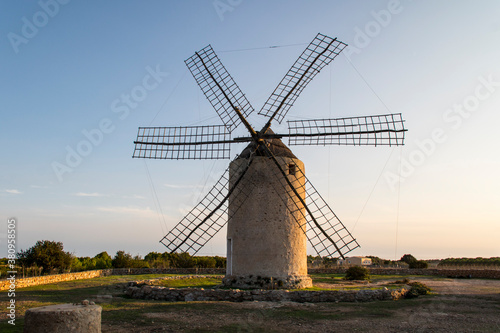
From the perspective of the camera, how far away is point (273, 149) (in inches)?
557

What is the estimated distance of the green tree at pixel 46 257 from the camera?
20.5m

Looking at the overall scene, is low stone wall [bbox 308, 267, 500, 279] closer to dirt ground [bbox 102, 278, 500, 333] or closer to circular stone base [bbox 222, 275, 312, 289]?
circular stone base [bbox 222, 275, 312, 289]

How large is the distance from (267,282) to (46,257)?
1407cm

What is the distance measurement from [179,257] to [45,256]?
11097 mm

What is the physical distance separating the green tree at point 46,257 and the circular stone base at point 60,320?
1694 cm

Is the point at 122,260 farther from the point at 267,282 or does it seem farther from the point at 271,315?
the point at 271,315

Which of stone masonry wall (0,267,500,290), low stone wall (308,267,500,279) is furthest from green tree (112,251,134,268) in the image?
low stone wall (308,267,500,279)

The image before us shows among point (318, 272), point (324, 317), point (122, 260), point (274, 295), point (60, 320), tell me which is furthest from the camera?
point (122, 260)

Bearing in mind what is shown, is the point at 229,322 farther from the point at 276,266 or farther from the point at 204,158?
the point at 204,158

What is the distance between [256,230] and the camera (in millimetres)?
13312

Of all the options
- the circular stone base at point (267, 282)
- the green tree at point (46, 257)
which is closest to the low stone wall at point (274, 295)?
the circular stone base at point (267, 282)

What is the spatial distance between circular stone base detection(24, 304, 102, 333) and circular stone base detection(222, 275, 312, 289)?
24.6ft

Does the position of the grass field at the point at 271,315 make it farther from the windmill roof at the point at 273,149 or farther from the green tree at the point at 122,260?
the green tree at the point at 122,260

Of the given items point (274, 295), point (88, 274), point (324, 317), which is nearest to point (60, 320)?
point (324, 317)
